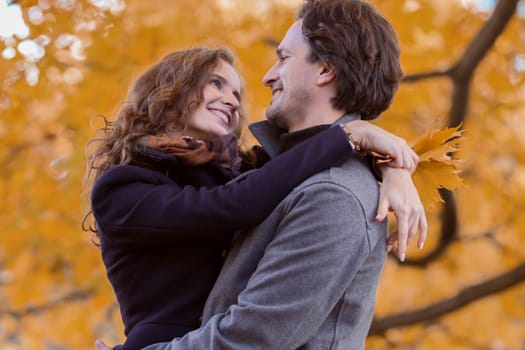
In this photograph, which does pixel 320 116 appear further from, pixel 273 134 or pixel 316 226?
pixel 316 226

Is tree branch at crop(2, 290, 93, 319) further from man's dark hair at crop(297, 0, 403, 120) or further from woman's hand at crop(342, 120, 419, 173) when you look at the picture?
woman's hand at crop(342, 120, 419, 173)

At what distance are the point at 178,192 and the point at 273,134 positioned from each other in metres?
0.43

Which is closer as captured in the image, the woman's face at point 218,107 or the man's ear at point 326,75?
the man's ear at point 326,75

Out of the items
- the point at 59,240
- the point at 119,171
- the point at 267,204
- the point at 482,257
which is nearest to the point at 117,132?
the point at 119,171

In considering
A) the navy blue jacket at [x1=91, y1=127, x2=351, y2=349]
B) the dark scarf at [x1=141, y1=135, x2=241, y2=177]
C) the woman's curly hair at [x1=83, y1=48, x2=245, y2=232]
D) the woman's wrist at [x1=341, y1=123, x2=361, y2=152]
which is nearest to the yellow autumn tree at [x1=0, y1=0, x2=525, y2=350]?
the woman's curly hair at [x1=83, y1=48, x2=245, y2=232]

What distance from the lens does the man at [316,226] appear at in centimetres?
213

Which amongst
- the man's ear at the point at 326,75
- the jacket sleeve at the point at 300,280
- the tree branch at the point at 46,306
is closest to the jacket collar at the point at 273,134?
the man's ear at the point at 326,75

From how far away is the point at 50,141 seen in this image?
6.53 m

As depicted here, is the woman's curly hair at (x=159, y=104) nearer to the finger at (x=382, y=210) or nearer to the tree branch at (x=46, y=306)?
the finger at (x=382, y=210)

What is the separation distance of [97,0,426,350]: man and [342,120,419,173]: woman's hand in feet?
0.10

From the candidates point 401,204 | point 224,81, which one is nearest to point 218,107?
point 224,81

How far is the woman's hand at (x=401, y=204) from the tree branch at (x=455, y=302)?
3.46m

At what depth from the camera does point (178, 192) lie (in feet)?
7.56

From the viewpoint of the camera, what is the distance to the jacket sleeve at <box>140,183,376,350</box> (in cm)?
212
